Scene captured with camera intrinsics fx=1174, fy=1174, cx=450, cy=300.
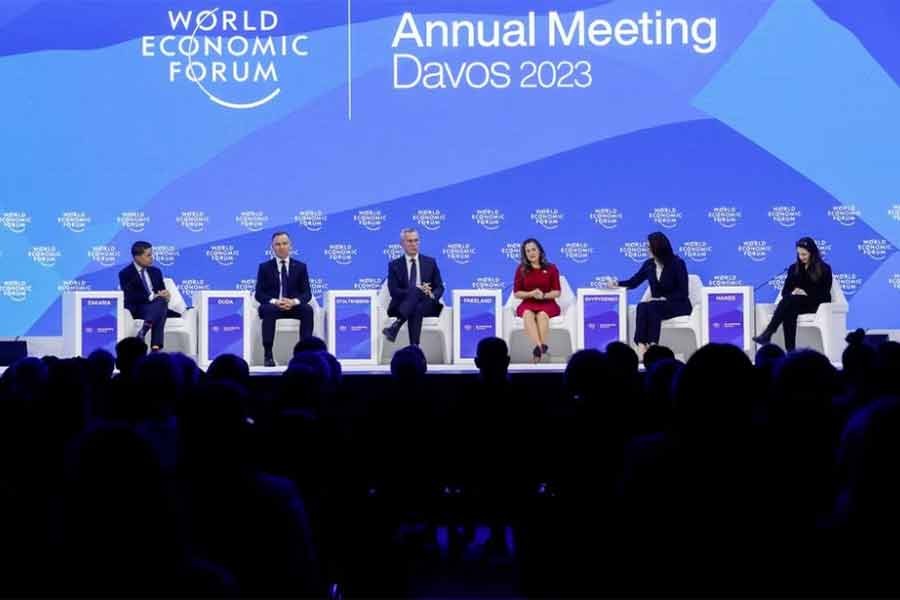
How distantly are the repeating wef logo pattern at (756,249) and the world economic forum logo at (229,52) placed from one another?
4.21 meters

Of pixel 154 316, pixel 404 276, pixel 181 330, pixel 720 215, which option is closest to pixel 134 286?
pixel 154 316

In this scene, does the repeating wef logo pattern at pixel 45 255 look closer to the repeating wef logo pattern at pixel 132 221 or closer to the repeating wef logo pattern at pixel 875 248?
the repeating wef logo pattern at pixel 132 221

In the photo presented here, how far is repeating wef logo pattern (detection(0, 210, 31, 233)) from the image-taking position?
1022cm

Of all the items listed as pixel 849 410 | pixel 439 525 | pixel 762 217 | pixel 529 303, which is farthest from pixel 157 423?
pixel 762 217

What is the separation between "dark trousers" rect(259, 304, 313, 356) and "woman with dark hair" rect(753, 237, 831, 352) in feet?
11.8

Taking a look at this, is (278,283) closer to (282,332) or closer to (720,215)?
(282,332)

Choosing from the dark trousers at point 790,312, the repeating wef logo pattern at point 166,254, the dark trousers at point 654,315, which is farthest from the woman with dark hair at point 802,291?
the repeating wef logo pattern at point 166,254

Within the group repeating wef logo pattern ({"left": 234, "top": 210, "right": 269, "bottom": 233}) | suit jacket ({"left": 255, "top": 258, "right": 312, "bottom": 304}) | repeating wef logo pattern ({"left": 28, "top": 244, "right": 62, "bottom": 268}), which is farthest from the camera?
repeating wef logo pattern ({"left": 234, "top": 210, "right": 269, "bottom": 233})

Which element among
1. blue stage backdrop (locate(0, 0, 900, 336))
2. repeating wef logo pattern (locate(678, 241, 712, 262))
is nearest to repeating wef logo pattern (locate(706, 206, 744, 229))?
blue stage backdrop (locate(0, 0, 900, 336))

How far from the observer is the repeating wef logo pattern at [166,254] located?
10.2m

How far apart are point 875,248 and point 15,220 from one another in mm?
7530

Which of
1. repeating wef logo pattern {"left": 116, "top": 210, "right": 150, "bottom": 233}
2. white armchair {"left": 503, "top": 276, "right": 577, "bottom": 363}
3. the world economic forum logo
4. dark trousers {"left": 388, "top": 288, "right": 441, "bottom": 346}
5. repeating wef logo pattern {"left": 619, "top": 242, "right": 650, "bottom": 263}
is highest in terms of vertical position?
the world economic forum logo

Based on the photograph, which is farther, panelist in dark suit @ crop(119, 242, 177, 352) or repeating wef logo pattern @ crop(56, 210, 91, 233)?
repeating wef logo pattern @ crop(56, 210, 91, 233)

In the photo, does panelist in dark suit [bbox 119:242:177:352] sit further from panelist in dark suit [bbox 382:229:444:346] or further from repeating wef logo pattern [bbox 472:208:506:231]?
repeating wef logo pattern [bbox 472:208:506:231]
